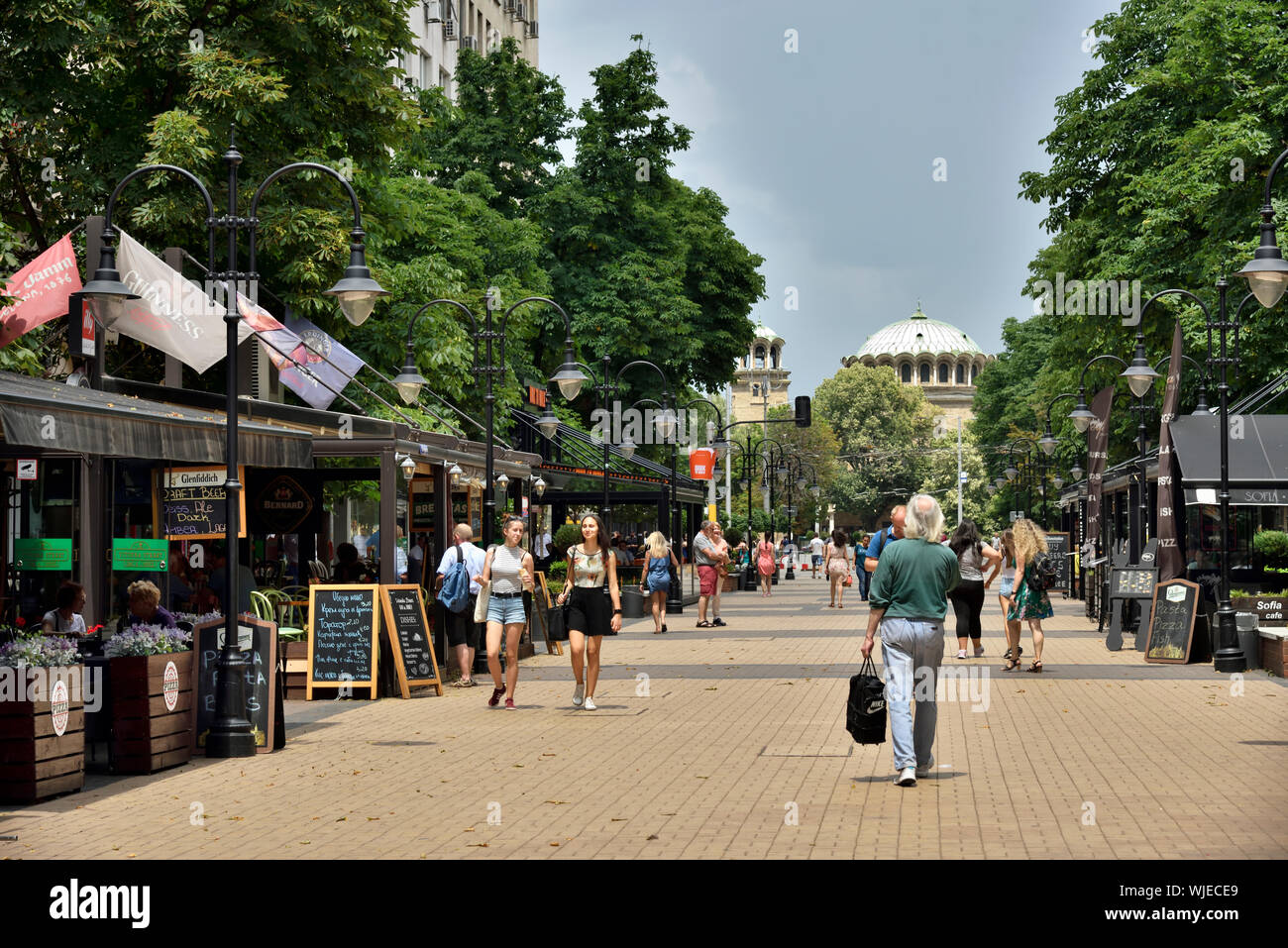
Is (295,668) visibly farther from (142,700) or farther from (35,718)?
(35,718)

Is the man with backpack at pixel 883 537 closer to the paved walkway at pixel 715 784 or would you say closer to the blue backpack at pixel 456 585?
the paved walkway at pixel 715 784

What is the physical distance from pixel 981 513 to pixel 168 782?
102 metres

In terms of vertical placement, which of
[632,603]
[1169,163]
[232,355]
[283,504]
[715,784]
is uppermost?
[1169,163]

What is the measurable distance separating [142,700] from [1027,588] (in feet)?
35.8

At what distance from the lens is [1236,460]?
25.0 metres

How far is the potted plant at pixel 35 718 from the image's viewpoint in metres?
9.74

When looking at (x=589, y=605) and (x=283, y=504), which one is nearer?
(x=589, y=605)

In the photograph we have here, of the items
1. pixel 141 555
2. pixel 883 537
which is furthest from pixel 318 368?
pixel 883 537

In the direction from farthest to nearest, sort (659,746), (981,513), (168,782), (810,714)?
(981,513) → (810,714) → (659,746) → (168,782)

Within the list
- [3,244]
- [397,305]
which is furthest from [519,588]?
[397,305]

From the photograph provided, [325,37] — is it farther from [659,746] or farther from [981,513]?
[981,513]

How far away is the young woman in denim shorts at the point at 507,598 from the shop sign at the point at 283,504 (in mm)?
7305

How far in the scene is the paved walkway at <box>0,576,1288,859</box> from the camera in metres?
8.32

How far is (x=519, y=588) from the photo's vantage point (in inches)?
605
